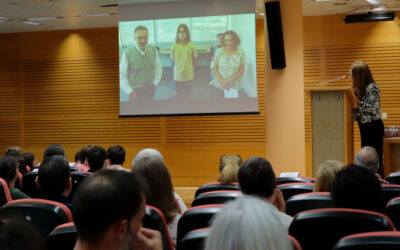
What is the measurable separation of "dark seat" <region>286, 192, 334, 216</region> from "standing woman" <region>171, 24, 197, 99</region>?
6526 millimetres

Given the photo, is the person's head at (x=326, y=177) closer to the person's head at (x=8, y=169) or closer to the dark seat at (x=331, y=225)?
the dark seat at (x=331, y=225)

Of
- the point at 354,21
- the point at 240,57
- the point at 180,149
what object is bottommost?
the point at 180,149

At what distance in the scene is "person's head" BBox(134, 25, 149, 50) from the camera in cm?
983

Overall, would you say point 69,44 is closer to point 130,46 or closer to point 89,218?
point 130,46

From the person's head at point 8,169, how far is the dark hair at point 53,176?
3.16 feet

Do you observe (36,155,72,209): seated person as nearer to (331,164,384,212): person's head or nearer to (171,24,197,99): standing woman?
(331,164,384,212): person's head

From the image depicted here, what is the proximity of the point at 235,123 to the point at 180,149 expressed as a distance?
1372 millimetres

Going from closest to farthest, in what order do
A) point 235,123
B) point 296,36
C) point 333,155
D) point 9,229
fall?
point 9,229 → point 333,155 → point 296,36 → point 235,123

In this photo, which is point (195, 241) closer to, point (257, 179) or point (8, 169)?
point (257, 179)

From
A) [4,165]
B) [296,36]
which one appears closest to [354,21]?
[296,36]

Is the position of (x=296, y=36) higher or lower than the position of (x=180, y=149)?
higher

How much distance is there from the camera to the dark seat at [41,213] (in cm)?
281

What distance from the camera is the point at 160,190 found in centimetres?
315

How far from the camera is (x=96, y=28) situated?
12180 mm
